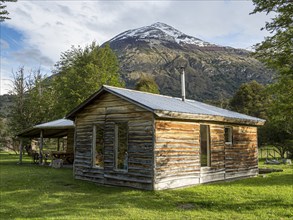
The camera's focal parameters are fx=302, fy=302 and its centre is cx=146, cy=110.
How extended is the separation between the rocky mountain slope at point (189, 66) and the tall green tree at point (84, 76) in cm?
5275

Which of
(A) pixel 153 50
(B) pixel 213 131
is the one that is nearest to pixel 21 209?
(B) pixel 213 131

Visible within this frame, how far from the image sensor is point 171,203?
33.9 feet

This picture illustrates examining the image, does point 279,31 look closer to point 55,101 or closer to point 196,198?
point 196,198

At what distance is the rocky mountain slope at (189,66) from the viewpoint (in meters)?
113

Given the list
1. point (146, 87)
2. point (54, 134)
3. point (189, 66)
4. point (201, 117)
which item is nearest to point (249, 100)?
point (146, 87)

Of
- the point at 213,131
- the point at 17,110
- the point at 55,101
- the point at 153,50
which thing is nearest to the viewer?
the point at 213,131

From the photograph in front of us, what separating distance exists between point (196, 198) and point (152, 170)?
2.06 meters

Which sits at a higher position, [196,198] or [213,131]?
[213,131]

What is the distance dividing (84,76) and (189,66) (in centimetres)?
10284

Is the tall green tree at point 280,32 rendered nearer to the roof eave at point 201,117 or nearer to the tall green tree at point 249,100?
the roof eave at point 201,117

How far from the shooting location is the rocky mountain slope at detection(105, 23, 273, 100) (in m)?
113

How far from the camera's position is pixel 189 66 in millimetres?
135625

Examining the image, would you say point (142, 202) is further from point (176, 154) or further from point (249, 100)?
point (249, 100)

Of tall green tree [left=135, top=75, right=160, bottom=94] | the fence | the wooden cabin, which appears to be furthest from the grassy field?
tall green tree [left=135, top=75, right=160, bottom=94]
